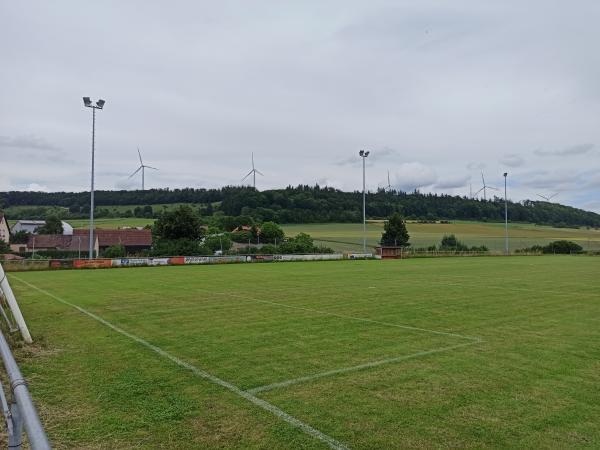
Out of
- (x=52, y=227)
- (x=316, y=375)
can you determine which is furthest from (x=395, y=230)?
(x=316, y=375)

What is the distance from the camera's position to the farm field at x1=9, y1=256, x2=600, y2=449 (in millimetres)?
5043

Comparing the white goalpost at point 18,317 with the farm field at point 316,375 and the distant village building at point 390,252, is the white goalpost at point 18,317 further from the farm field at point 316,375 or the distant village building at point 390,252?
the distant village building at point 390,252

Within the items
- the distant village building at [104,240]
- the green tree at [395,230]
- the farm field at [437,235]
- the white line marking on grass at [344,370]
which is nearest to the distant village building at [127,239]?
the distant village building at [104,240]

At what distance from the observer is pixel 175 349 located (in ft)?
28.7

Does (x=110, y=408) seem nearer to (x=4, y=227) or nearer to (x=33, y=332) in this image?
(x=33, y=332)

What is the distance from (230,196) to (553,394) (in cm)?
10425

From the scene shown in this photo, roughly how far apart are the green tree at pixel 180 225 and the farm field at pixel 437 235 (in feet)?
60.5

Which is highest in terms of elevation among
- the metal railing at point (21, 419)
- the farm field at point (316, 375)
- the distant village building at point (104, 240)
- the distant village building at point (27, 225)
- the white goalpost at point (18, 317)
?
the distant village building at point (27, 225)

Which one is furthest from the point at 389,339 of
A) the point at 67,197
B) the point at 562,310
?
the point at 67,197

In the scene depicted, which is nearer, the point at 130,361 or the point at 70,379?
the point at 70,379

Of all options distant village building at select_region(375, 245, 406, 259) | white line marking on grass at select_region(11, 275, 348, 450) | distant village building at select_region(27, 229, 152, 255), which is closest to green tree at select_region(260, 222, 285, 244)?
distant village building at select_region(27, 229, 152, 255)

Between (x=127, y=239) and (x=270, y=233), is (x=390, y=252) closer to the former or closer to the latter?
(x=270, y=233)

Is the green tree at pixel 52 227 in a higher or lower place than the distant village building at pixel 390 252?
higher

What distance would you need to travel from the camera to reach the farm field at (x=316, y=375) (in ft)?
16.5
